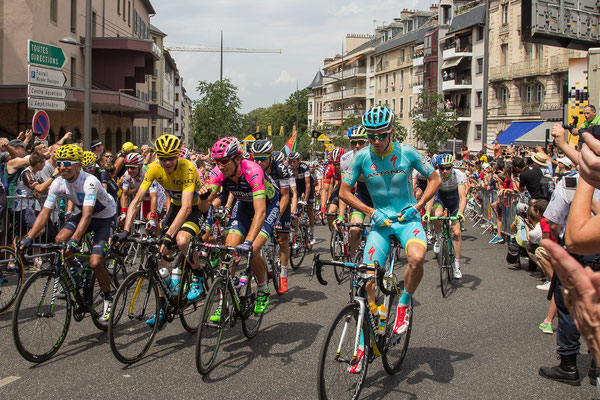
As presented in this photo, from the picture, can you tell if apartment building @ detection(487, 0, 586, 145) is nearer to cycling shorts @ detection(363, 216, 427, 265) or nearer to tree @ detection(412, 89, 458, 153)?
tree @ detection(412, 89, 458, 153)

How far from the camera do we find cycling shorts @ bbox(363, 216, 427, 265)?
5.59 meters

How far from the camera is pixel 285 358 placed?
19.8 feet

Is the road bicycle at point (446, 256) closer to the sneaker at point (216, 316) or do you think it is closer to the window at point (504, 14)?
the sneaker at point (216, 316)

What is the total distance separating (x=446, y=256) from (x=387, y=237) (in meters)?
3.70

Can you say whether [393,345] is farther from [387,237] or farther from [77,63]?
[77,63]

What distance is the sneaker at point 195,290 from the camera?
639 cm

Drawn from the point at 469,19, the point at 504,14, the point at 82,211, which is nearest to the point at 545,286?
the point at 82,211

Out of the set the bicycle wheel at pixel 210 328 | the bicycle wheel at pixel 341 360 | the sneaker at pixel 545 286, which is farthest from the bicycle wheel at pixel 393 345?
the sneaker at pixel 545 286

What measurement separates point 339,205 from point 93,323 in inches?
195

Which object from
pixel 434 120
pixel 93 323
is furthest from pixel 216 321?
pixel 434 120

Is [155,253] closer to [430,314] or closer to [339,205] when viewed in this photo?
[430,314]

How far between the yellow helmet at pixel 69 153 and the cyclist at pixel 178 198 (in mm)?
810

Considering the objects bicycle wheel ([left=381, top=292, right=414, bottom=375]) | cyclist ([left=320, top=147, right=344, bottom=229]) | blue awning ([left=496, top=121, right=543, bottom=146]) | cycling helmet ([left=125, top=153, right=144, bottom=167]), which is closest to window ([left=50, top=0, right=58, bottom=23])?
cycling helmet ([left=125, top=153, right=144, bottom=167])

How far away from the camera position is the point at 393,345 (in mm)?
5336
